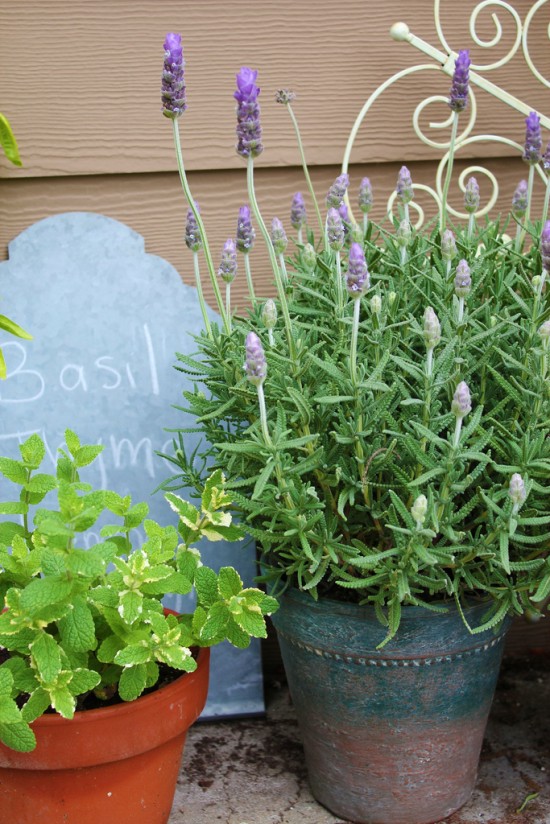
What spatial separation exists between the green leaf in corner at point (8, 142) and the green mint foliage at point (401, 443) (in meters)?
0.59

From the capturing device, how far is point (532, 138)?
1725mm

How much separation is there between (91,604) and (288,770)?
684 mm

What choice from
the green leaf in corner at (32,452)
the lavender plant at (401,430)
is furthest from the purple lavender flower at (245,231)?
the green leaf in corner at (32,452)

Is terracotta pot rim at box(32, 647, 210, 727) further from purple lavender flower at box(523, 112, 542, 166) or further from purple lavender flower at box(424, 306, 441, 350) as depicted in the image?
purple lavender flower at box(523, 112, 542, 166)

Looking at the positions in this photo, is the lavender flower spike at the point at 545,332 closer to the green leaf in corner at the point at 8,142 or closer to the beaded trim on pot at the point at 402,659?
the beaded trim on pot at the point at 402,659

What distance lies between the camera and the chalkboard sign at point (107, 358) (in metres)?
2.08

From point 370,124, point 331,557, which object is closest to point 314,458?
point 331,557

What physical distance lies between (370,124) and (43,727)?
56.8 inches

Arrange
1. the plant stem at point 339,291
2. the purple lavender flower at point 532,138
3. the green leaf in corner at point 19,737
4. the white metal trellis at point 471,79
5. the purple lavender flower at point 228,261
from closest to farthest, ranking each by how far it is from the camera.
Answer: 1. the green leaf in corner at point 19,737
2. the plant stem at point 339,291
3. the purple lavender flower at point 228,261
4. the purple lavender flower at point 532,138
5. the white metal trellis at point 471,79

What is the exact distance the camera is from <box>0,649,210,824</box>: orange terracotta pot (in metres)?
1.40

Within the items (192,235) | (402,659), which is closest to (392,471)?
(402,659)

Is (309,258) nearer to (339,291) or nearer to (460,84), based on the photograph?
(339,291)

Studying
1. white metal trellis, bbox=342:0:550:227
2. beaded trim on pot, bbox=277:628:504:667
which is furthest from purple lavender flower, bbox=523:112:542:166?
beaded trim on pot, bbox=277:628:504:667

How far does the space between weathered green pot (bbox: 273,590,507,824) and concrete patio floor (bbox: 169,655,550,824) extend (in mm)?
78
